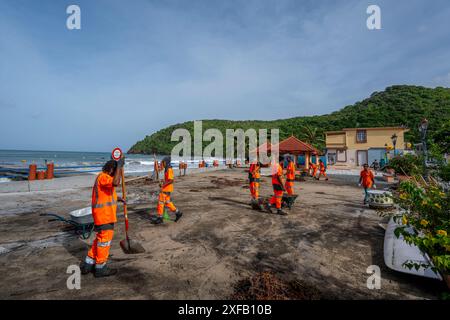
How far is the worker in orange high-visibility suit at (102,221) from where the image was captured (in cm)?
325

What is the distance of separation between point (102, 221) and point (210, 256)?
200 cm

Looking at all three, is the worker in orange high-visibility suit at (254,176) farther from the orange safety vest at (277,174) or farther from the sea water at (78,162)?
the sea water at (78,162)

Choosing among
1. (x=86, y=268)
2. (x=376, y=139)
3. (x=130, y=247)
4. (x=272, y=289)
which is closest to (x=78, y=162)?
(x=130, y=247)

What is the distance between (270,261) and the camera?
3.81 metres

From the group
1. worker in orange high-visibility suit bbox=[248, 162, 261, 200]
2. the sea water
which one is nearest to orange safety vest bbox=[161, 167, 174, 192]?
worker in orange high-visibility suit bbox=[248, 162, 261, 200]

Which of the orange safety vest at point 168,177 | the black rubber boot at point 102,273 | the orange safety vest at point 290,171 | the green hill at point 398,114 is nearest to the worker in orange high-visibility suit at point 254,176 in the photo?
the orange safety vest at point 290,171

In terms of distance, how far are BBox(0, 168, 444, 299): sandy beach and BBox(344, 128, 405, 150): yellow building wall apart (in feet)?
97.8

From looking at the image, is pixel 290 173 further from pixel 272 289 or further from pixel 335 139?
pixel 335 139

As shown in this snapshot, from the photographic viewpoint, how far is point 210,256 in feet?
13.2
